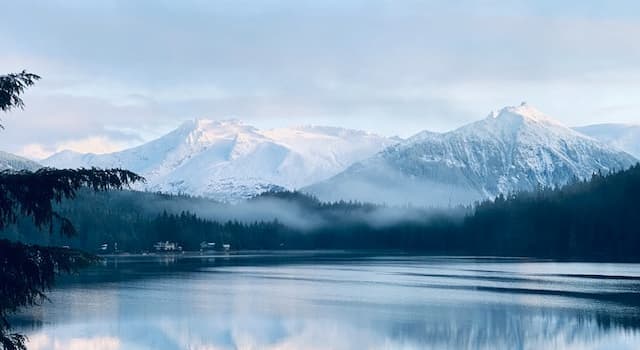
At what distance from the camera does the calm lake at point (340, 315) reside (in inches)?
2020

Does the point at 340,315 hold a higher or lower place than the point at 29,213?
lower

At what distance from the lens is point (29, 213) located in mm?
15141

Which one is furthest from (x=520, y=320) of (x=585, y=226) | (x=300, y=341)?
(x=585, y=226)

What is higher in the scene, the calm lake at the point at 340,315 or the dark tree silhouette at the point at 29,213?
the dark tree silhouette at the point at 29,213

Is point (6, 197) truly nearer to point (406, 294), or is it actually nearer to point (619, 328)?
point (619, 328)

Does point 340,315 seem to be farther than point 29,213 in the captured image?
Yes

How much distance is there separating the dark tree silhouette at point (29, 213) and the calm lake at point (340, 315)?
34055mm

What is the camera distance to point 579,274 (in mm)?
112875

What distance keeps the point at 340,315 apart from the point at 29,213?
50715mm

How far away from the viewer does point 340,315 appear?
64.6 m

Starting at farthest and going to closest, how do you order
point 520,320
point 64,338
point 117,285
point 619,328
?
point 117,285 < point 520,320 < point 619,328 < point 64,338

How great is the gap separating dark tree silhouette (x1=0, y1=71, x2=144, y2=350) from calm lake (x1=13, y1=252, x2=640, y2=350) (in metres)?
34.1

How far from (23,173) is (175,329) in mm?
42071

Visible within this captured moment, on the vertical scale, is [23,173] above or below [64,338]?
above
